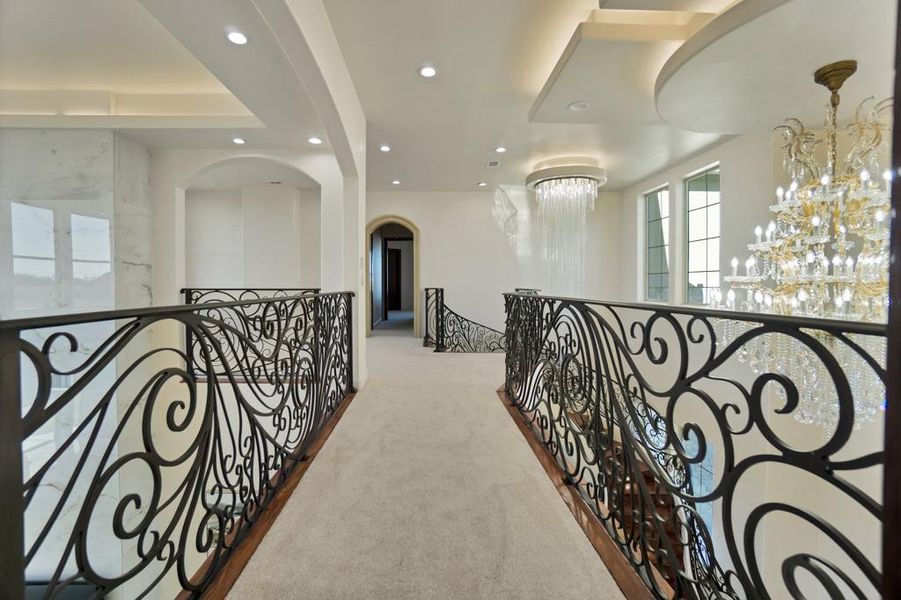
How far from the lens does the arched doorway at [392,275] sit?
7723 millimetres

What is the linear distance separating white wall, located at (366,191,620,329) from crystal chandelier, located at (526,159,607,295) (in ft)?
4.14

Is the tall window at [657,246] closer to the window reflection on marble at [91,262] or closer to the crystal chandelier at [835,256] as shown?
the crystal chandelier at [835,256]

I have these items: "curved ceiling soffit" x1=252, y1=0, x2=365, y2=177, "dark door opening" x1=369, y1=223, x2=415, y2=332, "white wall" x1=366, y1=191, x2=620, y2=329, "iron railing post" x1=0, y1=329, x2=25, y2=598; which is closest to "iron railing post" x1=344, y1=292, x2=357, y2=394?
"curved ceiling soffit" x1=252, y1=0, x2=365, y2=177

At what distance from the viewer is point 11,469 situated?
2.63 ft

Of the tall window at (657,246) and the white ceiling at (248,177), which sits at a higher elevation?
the white ceiling at (248,177)

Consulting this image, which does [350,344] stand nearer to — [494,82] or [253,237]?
[494,82]

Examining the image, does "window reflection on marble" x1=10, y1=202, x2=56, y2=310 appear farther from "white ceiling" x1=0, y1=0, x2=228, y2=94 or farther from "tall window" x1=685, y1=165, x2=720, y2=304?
"tall window" x1=685, y1=165, x2=720, y2=304

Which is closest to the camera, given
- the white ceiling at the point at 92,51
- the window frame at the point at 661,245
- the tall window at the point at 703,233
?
the white ceiling at the point at 92,51

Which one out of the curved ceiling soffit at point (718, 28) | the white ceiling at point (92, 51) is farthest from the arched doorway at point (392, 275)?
the curved ceiling soffit at point (718, 28)

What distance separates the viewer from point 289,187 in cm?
647

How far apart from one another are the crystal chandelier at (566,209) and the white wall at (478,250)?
126 cm

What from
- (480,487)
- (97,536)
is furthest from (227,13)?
(97,536)

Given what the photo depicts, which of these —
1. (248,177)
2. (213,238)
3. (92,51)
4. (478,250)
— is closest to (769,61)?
(92,51)

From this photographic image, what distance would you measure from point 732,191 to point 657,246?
230 centimetres
